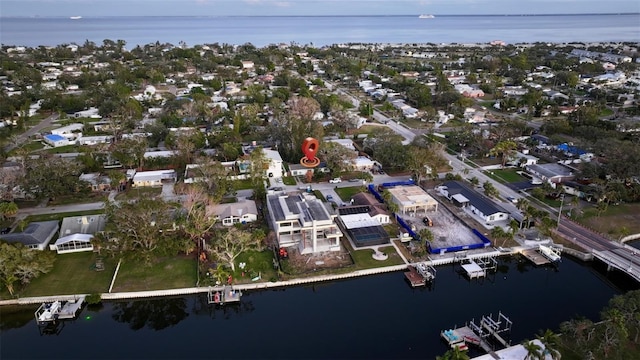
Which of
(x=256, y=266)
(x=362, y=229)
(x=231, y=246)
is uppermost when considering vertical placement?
(x=231, y=246)

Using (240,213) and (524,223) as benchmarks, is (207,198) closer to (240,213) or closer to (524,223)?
(240,213)

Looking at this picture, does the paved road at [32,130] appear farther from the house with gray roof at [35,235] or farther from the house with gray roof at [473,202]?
the house with gray roof at [473,202]

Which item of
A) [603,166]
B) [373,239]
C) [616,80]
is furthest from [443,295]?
[616,80]

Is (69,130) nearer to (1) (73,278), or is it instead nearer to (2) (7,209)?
(2) (7,209)

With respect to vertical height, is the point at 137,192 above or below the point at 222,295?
above

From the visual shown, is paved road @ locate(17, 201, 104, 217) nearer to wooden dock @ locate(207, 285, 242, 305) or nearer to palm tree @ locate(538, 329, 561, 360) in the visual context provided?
wooden dock @ locate(207, 285, 242, 305)

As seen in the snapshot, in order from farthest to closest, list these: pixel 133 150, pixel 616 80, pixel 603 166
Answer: pixel 616 80 < pixel 133 150 < pixel 603 166

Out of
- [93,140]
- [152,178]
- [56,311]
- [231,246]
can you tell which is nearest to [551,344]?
[231,246]

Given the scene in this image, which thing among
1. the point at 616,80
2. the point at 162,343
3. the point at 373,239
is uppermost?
the point at 616,80
